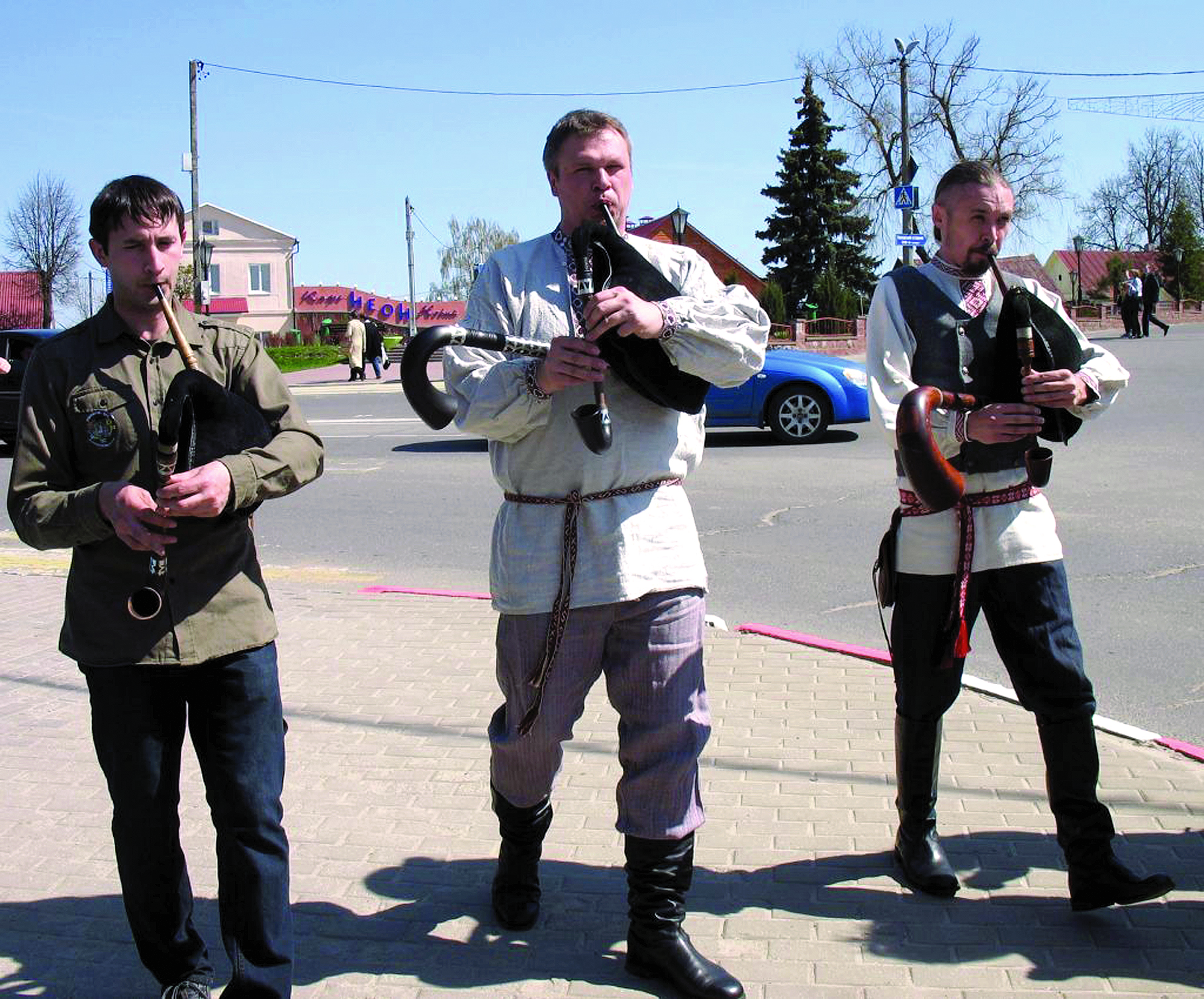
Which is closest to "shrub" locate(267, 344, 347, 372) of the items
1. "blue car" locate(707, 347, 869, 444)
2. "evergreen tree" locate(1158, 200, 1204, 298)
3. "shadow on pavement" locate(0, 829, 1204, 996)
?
"blue car" locate(707, 347, 869, 444)

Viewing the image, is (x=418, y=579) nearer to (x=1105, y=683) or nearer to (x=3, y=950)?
(x=1105, y=683)

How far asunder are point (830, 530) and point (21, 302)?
84.8 metres

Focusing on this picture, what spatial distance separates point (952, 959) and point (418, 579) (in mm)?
5729

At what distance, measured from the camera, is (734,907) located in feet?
11.6

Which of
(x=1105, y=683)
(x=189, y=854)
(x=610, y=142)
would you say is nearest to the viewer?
(x=610, y=142)

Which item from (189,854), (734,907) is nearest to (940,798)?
(734,907)

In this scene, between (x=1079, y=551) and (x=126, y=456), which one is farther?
(x=1079, y=551)

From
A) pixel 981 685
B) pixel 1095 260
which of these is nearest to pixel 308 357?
pixel 981 685

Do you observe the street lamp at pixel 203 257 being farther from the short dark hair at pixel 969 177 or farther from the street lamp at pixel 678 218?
the short dark hair at pixel 969 177

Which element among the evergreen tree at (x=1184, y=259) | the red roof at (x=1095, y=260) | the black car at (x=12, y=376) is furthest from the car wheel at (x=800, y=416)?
the red roof at (x=1095, y=260)

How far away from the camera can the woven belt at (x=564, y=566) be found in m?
3.13

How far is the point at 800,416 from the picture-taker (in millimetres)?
14633

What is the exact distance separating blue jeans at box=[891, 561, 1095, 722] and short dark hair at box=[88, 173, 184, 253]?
6.94 ft

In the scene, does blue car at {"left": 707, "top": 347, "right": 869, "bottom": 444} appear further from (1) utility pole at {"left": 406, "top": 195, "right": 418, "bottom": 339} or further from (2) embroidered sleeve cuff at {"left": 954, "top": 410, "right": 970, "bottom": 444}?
(1) utility pole at {"left": 406, "top": 195, "right": 418, "bottom": 339}
